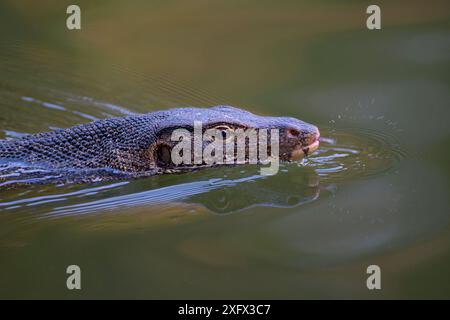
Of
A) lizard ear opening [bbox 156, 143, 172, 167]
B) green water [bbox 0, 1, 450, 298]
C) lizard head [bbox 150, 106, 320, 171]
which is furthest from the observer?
lizard ear opening [bbox 156, 143, 172, 167]

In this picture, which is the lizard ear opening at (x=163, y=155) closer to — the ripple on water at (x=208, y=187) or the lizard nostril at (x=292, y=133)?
the ripple on water at (x=208, y=187)

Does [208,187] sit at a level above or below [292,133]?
below

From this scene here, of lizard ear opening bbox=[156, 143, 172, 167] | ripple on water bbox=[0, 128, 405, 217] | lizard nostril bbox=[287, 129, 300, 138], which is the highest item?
lizard nostril bbox=[287, 129, 300, 138]

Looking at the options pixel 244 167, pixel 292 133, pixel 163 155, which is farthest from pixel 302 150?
pixel 163 155

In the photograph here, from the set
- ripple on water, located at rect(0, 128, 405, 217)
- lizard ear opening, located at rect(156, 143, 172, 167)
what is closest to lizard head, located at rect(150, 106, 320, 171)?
lizard ear opening, located at rect(156, 143, 172, 167)

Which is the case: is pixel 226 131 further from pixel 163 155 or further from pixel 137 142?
pixel 137 142

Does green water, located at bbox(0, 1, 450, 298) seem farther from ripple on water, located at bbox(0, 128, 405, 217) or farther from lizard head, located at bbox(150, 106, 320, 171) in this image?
lizard head, located at bbox(150, 106, 320, 171)
